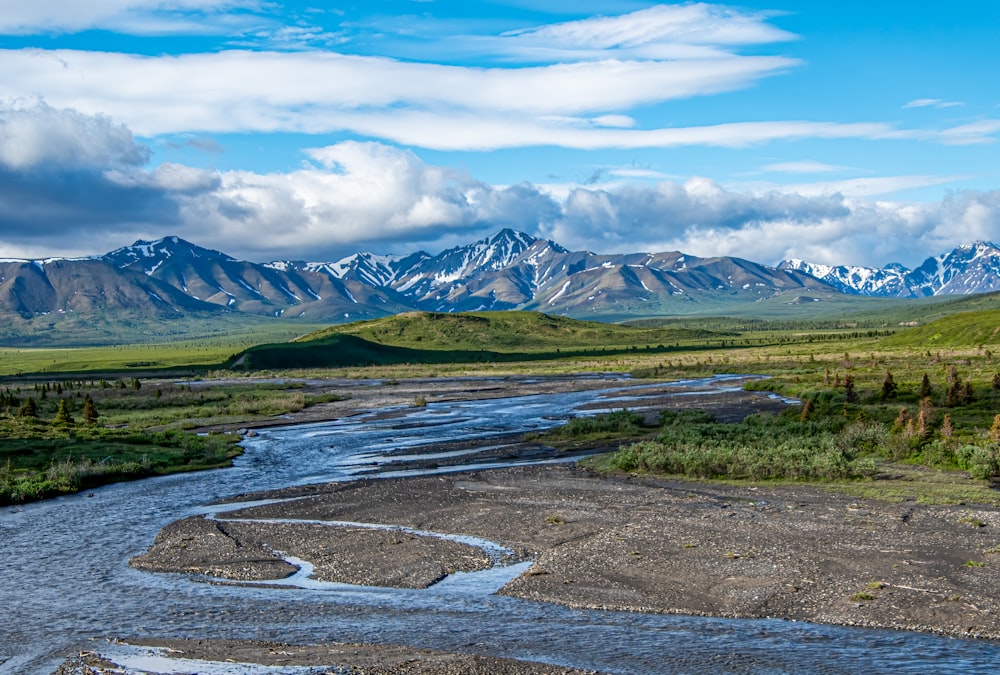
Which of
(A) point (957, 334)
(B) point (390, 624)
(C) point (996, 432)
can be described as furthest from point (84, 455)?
(A) point (957, 334)

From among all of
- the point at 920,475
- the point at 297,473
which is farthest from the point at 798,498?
the point at 297,473

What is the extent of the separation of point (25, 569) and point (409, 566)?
12637mm

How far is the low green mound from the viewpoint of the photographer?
518ft

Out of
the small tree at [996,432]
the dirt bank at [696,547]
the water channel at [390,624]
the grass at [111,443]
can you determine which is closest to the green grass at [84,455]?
the grass at [111,443]

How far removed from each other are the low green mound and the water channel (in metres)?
150

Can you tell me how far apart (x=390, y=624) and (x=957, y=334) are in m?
171

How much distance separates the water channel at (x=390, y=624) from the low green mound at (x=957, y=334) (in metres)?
150

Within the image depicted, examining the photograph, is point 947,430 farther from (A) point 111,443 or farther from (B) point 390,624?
(A) point 111,443

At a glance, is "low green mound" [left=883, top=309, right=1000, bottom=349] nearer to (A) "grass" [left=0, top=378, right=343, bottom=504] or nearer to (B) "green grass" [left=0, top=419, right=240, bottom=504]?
(A) "grass" [left=0, top=378, right=343, bottom=504]

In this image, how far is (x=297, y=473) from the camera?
52625 mm

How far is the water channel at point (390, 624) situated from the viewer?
67.3 ft

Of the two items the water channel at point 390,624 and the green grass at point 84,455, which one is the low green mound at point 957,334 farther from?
the water channel at point 390,624

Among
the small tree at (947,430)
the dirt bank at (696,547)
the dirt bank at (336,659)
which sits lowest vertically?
the dirt bank at (696,547)

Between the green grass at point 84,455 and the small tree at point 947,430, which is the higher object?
the small tree at point 947,430
